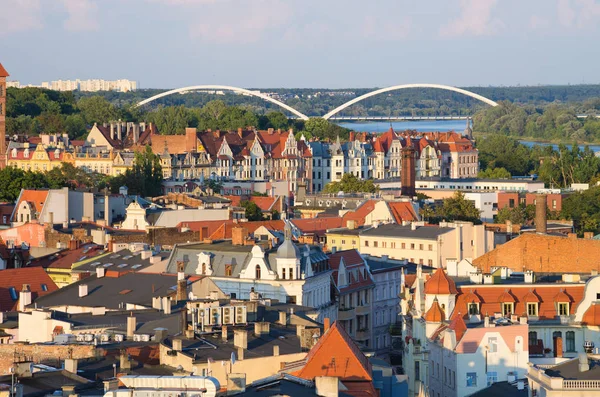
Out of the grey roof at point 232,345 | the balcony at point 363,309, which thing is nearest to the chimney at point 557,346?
the grey roof at point 232,345

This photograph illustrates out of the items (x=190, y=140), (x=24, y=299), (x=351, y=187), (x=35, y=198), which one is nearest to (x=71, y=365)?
(x=24, y=299)

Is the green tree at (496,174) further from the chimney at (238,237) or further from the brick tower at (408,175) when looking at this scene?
the chimney at (238,237)

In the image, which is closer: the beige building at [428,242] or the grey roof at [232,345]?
the grey roof at [232,345]

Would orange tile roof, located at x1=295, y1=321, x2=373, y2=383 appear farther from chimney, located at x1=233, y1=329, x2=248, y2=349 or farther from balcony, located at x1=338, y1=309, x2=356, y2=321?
balcony, located at x1=338, y1=309, x2=356, y2=321

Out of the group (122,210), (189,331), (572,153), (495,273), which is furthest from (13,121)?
(189,331)

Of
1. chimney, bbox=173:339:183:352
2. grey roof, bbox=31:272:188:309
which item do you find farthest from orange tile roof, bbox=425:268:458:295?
chimney, bbox=173:339:183:352

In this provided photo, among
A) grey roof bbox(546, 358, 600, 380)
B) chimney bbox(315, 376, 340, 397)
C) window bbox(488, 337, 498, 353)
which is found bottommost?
window bbox(488, 337, 498, 353)

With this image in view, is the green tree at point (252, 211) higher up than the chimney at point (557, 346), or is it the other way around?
the green tree at point (252, 211)
